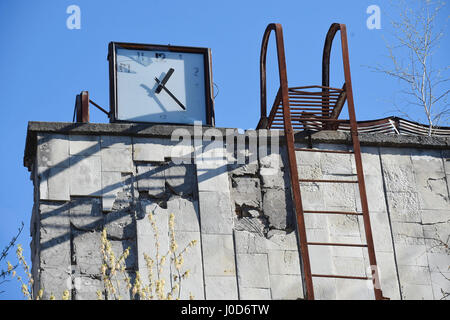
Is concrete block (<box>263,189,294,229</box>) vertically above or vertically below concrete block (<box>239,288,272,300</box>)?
above

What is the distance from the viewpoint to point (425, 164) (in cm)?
969

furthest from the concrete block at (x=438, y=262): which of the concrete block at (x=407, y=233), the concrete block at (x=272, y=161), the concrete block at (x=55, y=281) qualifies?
the concrete block at (x=55, y=281)

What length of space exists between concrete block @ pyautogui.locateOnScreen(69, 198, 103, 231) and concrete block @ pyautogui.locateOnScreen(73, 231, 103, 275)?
0.27 ft

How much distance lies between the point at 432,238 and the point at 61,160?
3939 mm

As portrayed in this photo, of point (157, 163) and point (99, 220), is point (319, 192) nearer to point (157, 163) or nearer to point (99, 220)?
point (157, 163)

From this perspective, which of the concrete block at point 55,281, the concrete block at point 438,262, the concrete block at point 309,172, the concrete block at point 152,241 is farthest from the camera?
the concrete block at point 309,172

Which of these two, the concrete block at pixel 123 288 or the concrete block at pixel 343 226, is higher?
the concrete block at pixel 343 226

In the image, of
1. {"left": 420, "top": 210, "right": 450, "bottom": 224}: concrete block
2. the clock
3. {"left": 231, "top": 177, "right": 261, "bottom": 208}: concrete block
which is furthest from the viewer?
the clock

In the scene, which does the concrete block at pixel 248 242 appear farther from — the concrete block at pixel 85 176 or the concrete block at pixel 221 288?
the concrete block at pixel 85 176

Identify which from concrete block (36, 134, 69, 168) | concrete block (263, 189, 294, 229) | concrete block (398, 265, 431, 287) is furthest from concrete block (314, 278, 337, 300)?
concrete block (36, 134, 69, 168)

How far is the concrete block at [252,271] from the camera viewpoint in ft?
28.0

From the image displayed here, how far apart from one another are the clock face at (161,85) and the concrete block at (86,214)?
1.36 metres

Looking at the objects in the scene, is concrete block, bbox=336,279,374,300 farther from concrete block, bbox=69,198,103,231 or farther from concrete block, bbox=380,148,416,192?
concrete block, bbox=69,198,103,231

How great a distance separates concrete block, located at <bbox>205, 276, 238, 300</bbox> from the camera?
8414mm
